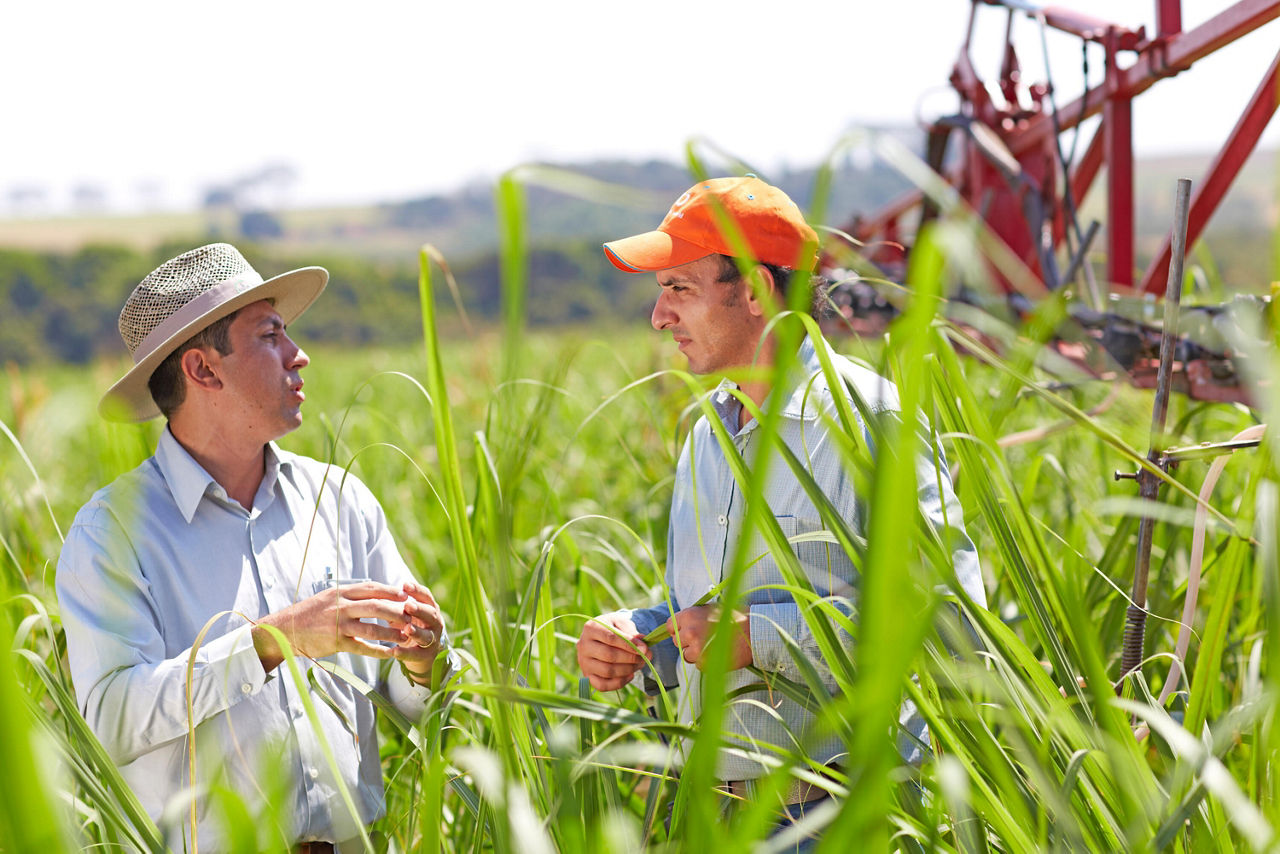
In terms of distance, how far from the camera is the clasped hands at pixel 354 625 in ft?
4.25

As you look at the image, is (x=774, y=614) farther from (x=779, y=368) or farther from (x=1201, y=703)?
(x=779, y=368)

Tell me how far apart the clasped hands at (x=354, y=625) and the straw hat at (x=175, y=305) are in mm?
510

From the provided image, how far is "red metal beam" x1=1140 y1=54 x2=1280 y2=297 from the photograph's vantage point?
1.89 meters

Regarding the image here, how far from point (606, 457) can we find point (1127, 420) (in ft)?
9.04

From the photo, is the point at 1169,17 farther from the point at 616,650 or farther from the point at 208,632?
the point at 208,632

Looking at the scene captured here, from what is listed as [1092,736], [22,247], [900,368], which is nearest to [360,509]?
[900,368]

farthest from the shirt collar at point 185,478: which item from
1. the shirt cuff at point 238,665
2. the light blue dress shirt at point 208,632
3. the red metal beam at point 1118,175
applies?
the red metal beam at point 1118,175

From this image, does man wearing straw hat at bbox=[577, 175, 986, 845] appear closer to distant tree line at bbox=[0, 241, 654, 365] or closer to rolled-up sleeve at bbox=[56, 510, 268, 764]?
rolled-up sleeve at bbox=[56, 510, 268, 764]

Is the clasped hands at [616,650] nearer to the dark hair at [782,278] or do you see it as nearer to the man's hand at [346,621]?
the man's hand at [346,621]

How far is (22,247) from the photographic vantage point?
5247 cm

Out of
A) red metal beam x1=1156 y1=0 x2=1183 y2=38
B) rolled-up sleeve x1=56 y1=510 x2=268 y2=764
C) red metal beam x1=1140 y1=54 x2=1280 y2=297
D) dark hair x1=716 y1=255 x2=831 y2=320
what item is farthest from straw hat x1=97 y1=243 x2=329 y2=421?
red metal beam x1=1156 y1=0 x2=1183 y2=38

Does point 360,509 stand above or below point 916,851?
above

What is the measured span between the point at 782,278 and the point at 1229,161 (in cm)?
104

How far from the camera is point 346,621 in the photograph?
4.23 feet
